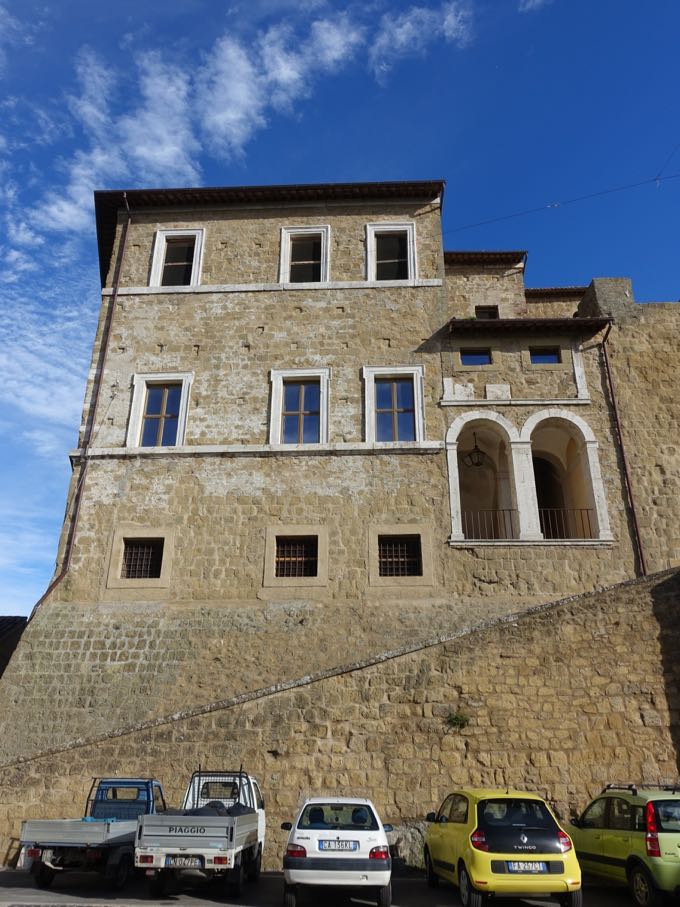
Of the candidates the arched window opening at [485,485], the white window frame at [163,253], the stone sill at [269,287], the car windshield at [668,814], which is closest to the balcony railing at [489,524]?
the arched window opening at [485,485]

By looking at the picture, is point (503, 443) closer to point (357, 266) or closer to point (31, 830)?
point (357, 266)

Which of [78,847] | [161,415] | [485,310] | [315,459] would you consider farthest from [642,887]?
[485,310]

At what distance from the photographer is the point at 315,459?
661 inches

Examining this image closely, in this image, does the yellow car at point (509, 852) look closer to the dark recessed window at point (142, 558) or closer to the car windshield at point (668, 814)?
the car windshield at point (668, 814)

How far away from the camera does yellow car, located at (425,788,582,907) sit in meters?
7.24

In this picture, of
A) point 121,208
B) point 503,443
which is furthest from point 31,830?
point 121,208

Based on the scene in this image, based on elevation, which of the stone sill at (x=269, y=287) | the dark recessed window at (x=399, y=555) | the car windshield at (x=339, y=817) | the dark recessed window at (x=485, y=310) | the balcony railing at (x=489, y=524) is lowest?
the car windshield at (x=339, y=817)

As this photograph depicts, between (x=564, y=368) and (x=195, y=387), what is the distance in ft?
31.2

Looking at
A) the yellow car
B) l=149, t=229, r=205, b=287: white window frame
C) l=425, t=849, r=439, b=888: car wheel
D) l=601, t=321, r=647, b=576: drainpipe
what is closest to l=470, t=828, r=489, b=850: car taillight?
the yellow car

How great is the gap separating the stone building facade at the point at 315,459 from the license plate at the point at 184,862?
500cm

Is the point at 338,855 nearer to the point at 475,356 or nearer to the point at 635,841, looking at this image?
the point at 635,841

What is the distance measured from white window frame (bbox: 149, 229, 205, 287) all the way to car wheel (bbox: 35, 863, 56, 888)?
14.3 metres

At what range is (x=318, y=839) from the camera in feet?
25.3

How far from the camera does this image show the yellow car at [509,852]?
23.8 ft
